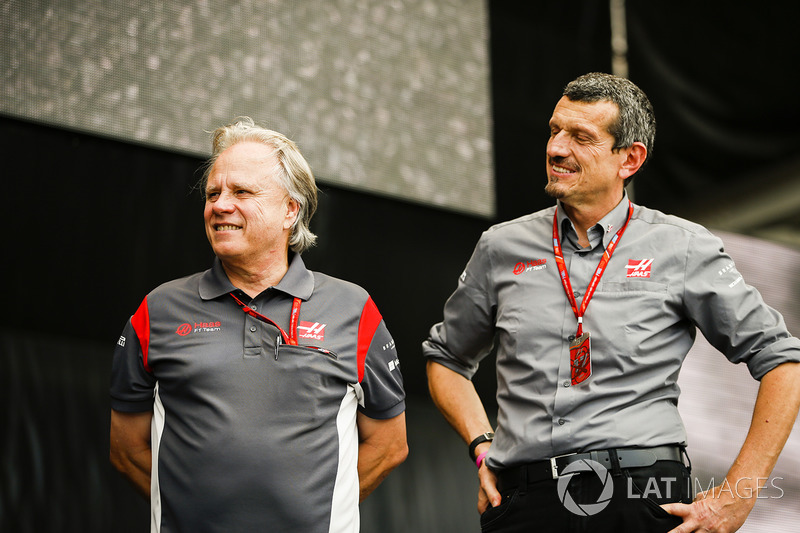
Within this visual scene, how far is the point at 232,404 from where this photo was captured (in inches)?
77.1

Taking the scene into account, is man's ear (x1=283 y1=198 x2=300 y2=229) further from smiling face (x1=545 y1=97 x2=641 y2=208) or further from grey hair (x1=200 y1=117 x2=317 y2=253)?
smiling face (x1=545 y1=97 x2=641 y2=208)

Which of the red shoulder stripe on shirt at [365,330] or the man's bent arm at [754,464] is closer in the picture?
the man's bent arm at [754,464]

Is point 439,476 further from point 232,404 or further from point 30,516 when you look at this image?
point 232,404

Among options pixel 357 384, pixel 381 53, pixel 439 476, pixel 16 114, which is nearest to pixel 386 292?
pixel 439 476

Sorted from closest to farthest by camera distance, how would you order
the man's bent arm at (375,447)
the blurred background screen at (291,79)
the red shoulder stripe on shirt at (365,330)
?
the red shoulder stripe on shirt at (365,330) → the man's bent arm at (375,447) → the blurred background screen at (291,79)

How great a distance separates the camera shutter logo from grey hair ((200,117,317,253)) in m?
0.85

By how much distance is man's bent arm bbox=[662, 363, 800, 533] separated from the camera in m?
1.92

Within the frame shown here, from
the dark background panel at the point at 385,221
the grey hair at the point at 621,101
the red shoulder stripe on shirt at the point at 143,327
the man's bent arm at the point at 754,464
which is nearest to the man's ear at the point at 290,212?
the red shoulder stripe on shirt at the point at 143,327

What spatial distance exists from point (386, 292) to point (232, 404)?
209 cm

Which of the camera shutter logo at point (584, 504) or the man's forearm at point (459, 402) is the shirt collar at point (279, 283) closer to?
the man's forearm at point (459, 402)

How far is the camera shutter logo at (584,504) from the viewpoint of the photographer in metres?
1.94

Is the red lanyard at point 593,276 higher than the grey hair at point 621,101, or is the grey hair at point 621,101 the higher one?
the grey hair at point 621,101

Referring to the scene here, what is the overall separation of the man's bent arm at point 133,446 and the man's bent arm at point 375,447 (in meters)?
0.51

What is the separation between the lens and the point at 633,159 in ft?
7.46
